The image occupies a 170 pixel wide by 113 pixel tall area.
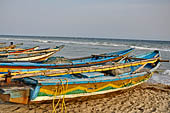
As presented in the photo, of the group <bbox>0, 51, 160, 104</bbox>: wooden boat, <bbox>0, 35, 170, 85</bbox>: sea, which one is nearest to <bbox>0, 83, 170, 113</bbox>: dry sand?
<bbox>0, 51, 160, 104</bbox>: wooden boat

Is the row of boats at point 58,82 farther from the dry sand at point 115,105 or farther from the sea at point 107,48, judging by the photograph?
the sea at point 107,48

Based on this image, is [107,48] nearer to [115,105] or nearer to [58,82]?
[115,105]

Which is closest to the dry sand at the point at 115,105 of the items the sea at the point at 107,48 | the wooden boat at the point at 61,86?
the wooden boat at the point at 61,86

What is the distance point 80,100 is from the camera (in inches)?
235

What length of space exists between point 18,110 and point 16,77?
113cm

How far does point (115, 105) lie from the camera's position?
6008 mm

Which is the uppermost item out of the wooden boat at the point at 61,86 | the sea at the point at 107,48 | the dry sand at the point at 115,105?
the wooden boat at the point at 61,86

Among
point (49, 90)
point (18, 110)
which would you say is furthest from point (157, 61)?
point (18, 110)

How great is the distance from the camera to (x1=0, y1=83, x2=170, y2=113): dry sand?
549cm

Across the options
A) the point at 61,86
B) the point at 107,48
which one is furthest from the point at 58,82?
the point at 107,48

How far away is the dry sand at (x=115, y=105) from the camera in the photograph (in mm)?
5492

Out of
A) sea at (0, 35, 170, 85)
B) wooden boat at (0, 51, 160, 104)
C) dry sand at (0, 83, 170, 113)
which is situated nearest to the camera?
wooden boat at (0, 51, 160, 104)

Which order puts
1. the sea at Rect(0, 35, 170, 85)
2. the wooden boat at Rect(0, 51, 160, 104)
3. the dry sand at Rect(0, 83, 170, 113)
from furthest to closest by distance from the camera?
the sea at Rect(0, 35, 170, 85), the dry sand at Rect(0, 83, 170, 113), the wooden boat at Rect(0, 51, 160, 104)

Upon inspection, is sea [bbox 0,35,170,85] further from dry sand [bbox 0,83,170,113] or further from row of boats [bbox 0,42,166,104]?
row of boats [bbox 0,42,166,104]
